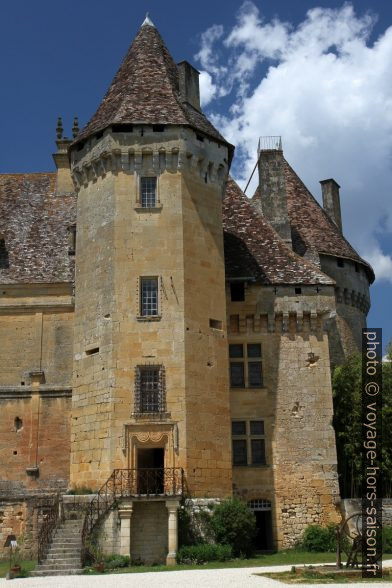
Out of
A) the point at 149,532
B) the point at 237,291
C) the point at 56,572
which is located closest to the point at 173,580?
the point at 56,572

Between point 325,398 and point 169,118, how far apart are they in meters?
10.6

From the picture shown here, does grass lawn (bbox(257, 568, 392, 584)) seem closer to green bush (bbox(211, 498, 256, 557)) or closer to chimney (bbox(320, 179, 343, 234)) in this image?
green bush (bbox(211, 498, 256, 557))

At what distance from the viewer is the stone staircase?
1859cm

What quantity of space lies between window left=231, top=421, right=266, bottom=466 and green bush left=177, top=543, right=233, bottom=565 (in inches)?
184

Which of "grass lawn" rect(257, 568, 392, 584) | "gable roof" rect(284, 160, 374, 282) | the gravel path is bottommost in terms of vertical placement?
the gravel path

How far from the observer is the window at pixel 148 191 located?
24.0 metres

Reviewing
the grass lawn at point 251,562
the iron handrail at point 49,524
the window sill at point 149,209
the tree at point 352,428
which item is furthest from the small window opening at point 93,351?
the tree at point 352,428

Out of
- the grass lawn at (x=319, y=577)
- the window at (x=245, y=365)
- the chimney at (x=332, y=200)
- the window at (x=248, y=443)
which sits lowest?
the grass lawn at (x=319, y=577)

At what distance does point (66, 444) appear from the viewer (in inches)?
950

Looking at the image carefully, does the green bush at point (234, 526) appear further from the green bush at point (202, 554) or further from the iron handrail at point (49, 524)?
the iron handrail at point (49, 524)

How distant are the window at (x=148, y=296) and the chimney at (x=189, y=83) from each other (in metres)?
7.09

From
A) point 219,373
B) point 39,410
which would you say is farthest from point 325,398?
point 39,410

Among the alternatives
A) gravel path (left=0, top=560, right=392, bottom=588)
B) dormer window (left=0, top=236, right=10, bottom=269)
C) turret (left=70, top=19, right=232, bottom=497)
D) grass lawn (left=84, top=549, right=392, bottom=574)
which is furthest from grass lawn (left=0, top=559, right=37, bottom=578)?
dormer window (left=0, top=236, right=10, bottom=269)

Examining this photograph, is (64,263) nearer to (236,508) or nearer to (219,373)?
(219,373)
